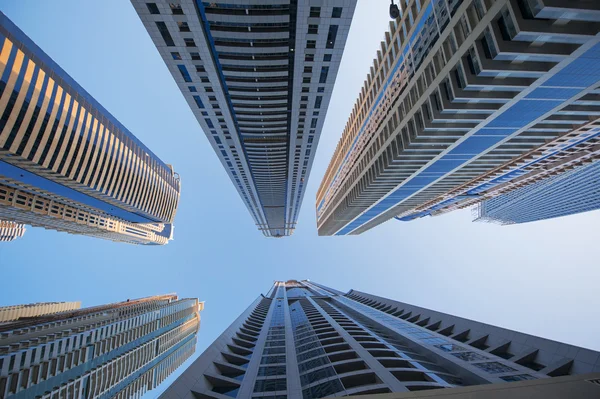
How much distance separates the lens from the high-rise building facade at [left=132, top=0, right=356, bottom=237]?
35.8 meters

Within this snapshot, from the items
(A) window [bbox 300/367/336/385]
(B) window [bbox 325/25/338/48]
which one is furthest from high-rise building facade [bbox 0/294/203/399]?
(B) window [bbox 325/25/338/48]

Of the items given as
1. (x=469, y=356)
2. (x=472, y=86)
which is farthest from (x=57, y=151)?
(x=469, y=356)

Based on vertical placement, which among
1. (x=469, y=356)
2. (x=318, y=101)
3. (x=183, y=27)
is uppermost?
(x=318, y=101)

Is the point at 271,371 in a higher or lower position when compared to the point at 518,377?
lower

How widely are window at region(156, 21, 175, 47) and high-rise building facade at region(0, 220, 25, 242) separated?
194183mm

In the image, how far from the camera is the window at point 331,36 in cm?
3859

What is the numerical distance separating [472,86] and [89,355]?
91.2m

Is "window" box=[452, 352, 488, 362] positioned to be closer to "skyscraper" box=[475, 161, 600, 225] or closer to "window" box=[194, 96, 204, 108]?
"window" box=[194, 96, 204, 108]

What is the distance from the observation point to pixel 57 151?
67688 millimetres

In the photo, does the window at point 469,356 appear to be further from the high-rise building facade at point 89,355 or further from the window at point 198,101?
the high-rise building facade at point 89,355

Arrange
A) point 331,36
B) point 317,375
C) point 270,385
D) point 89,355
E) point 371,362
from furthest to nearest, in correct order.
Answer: point 89,355, point 331,36, point 371,362, point 317,375, point 270,385

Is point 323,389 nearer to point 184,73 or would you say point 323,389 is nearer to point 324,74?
point 324,74

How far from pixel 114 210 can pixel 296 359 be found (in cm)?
10620

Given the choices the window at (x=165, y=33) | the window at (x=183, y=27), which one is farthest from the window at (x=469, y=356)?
the window at (x=165, y=33)
